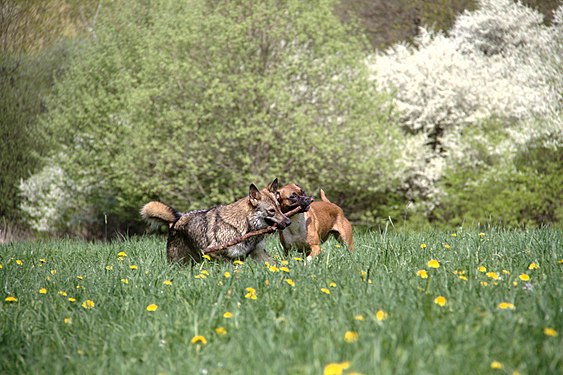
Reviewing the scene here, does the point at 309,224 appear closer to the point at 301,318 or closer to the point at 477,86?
the point at 301,318

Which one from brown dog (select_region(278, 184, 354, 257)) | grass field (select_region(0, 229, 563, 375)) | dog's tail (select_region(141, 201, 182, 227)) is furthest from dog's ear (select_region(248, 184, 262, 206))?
dog's tail (select_region(141, 201, 182, 227))

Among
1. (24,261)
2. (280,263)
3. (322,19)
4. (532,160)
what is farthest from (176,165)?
(280,263)

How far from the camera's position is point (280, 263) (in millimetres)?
6527

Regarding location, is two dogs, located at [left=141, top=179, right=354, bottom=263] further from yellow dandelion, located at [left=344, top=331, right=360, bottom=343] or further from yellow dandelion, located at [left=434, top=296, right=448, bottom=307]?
yellow dandelion, located at [left=344, top=331, right=360, bottom=343]

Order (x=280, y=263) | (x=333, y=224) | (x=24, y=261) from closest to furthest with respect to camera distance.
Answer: (x=280, y=263) → (x=24, y=261) → (x=333, y=224)

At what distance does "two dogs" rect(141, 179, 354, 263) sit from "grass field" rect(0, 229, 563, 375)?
1.29 feet

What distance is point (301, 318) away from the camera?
412 centimetres

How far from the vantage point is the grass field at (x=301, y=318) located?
332 cm

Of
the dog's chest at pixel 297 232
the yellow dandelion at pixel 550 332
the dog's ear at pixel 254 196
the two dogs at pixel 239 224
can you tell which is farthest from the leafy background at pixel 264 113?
the yellow dandelion at pixel 550 332

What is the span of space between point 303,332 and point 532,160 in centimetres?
1644

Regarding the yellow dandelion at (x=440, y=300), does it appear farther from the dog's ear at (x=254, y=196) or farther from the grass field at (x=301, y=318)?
the dog's ear at (x=254, y=196)

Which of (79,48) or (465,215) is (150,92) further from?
(465,215)

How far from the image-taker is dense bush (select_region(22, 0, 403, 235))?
17109 millimetres

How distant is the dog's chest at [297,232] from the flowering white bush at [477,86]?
11.5 m
